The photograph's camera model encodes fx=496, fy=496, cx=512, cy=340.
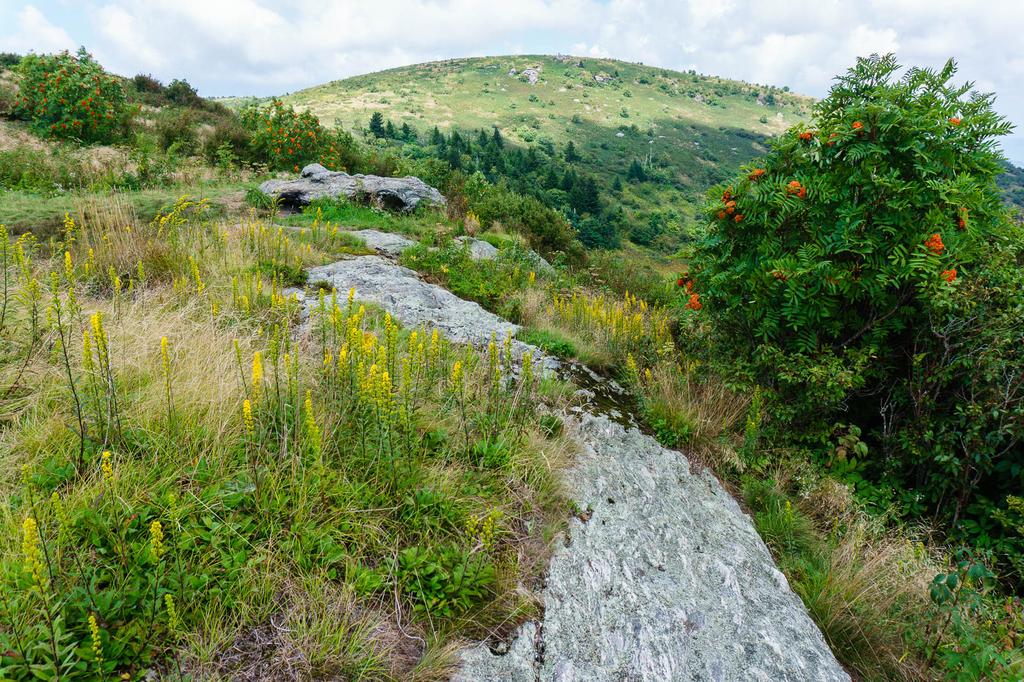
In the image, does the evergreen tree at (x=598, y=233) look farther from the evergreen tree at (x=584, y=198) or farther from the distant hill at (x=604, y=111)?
the distant hill at (x=604, y=111)

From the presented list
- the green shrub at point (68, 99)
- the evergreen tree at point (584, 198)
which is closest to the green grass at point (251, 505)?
the green shrub at point (68, 99)

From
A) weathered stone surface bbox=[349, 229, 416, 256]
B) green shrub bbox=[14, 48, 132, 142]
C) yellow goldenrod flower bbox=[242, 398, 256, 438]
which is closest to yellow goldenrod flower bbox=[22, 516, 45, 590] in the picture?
yellow goldenrod flower bbox=[242, 398, 256, 438]

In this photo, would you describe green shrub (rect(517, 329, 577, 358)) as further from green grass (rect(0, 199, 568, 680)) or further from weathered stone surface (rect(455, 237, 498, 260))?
weathered stone surface (rect(455, 237, 498, 260))

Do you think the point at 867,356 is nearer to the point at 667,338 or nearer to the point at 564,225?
the point at 667,338

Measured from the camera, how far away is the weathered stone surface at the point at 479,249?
877 cm

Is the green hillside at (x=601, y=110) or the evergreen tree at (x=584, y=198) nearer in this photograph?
the evergreen tree at (x=584, y=198)

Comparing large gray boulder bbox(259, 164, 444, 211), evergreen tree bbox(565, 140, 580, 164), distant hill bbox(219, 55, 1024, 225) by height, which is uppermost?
distant hill bbox(219, 55, 1024, 225)

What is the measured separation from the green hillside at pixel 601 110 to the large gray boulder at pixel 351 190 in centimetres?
4717

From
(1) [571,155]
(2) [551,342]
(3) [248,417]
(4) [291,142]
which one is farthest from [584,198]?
(3) [248,417]

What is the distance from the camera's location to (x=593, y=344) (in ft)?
17.4

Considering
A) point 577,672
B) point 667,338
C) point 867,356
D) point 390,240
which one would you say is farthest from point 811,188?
point 390,240

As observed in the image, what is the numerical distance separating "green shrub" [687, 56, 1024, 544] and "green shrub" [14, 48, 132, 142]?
17087 millimetres

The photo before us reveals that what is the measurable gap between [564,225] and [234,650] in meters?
13.6

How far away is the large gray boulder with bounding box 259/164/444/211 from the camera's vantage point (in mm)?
10484
